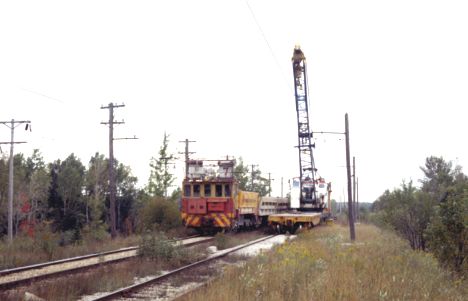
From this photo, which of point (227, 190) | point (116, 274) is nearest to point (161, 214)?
point (227, 190)

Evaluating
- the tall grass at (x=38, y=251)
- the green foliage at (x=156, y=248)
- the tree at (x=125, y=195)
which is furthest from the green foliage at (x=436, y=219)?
the tree at (x=125, y=195)

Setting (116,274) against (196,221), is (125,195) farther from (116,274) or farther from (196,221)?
(116,274)

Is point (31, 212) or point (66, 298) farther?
point (31, 212)

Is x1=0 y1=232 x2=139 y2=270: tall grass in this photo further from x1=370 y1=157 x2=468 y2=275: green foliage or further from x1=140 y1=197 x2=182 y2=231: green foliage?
x1=370 y1=157 x2=468 y2=275: green foliage

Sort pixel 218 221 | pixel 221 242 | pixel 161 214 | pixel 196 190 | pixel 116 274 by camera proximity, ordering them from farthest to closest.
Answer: pixel 161 214, pixel 196 190, pixel 218 221, pixel 221 242, pixel 116 274

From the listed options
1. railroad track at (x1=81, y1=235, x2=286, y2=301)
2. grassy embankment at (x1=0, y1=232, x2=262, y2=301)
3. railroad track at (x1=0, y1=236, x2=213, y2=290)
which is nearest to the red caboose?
grassy embankment at (x1=0, y1=232, x2=262, y2=301)

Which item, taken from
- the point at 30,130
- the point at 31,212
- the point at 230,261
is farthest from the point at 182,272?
the point at 31,212

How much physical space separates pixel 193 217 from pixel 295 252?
14.4 meters

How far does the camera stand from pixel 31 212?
6406cm

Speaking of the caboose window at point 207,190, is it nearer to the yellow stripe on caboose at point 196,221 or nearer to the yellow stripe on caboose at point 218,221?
the yellow stripe on caboose at point 218,221

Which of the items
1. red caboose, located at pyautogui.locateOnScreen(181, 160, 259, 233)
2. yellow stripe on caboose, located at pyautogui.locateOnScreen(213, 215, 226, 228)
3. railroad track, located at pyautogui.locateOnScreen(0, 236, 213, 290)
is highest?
red caboose, located at pyautogui.locateOnScreen(181, 160, 259, 233)

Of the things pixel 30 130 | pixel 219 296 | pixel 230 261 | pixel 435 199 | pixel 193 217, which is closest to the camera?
pixel 219 296

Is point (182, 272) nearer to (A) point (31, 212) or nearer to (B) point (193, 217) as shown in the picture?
(B) point (193, 217)

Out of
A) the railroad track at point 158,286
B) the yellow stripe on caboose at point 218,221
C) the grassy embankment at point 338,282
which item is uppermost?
the yellow stripe on caboose at point 218,221
